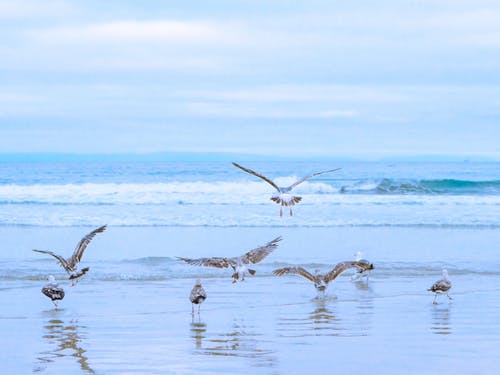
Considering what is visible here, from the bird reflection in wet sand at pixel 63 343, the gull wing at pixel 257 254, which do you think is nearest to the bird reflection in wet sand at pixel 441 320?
the gull wing at pixel 257 254

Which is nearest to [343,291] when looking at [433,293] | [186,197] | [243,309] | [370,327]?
[433,293]

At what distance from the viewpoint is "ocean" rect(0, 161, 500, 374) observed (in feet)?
28.9

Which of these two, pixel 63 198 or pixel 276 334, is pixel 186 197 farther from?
pixel 276 334

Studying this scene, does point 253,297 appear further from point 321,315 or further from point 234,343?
point 234,343

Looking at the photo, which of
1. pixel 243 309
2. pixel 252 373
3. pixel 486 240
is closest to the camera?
pixel 252 373

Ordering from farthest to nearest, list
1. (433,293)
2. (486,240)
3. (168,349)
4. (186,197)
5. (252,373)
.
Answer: (186,197)
(486,240)
(433,293)
(168,349)
(252,373)

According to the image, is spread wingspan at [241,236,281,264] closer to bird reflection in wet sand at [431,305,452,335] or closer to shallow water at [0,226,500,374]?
shallow water at [0,226,500,374]

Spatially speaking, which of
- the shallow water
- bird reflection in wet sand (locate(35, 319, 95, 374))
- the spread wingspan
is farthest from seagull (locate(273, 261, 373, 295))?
bird reflection in wet sand (locate(35, 319, 95, 374))

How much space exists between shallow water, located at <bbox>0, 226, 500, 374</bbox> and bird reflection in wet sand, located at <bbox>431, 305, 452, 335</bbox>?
13 millimetres

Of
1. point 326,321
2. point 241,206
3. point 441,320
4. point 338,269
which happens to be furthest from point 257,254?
point 241,206

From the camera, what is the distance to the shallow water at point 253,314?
8.67 m

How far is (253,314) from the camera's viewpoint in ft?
38.0

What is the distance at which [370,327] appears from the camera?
1050 cm

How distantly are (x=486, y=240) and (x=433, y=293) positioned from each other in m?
8.16
